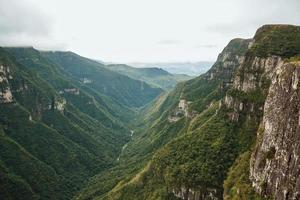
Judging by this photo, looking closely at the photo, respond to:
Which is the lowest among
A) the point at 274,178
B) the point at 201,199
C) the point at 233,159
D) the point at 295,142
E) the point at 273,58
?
the point at 201,199

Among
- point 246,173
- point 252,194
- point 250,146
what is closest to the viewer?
point 252,194

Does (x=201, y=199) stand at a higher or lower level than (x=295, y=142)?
lower

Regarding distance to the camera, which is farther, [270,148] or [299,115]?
[270,148]

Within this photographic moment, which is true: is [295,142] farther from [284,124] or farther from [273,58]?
[273,58]

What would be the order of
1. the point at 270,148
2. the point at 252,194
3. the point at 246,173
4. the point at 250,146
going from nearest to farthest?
the point at 270,148, the point at 252,194, the point at 246,173, the point at 250,146

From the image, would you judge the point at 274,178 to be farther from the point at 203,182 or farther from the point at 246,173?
the point at 203,182

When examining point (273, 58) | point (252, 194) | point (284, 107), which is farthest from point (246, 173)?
point (273, 58)

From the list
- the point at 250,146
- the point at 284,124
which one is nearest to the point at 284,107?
the point at 284,124
